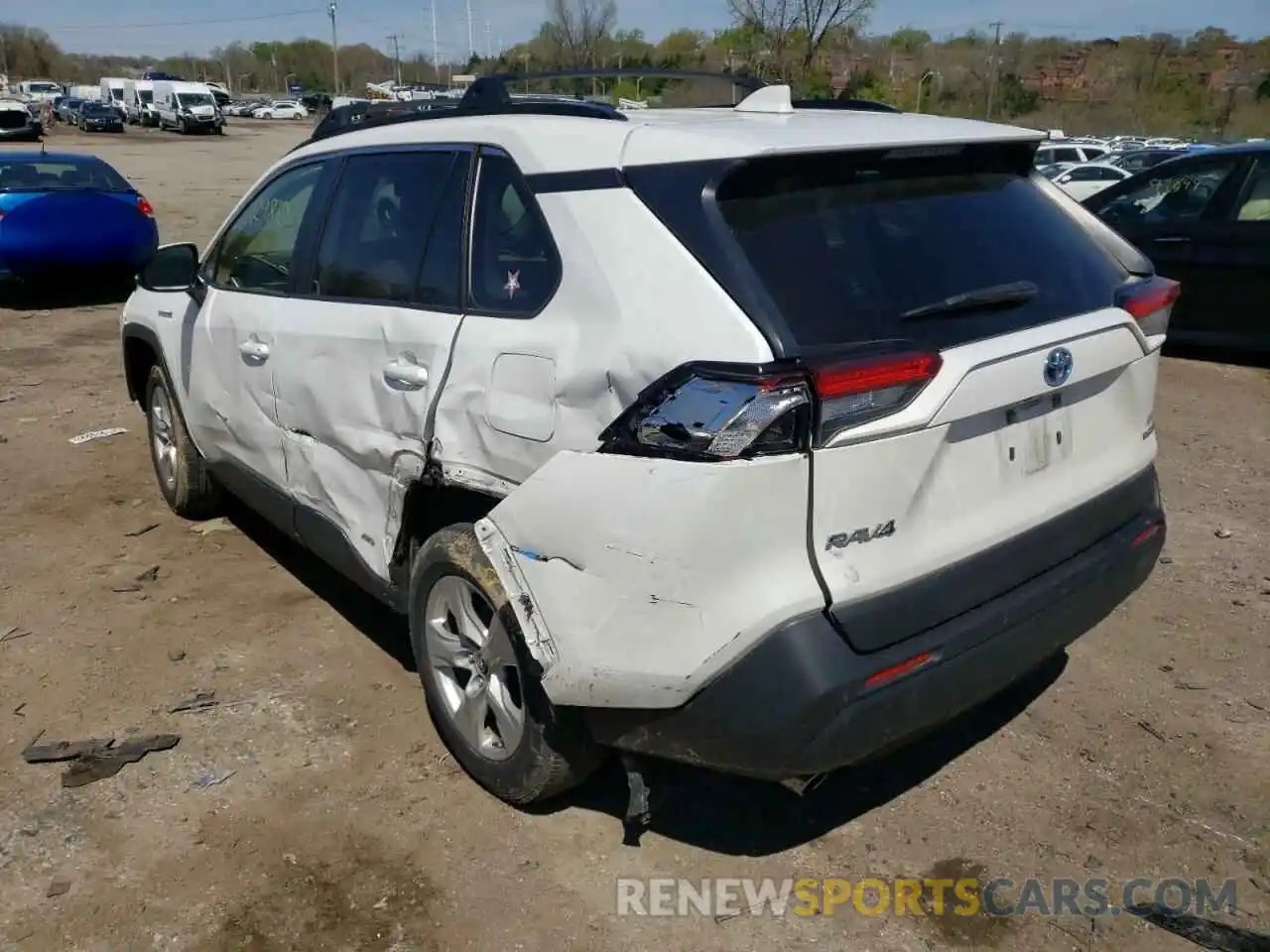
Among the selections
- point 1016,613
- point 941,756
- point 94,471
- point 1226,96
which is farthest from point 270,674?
point 1226,96

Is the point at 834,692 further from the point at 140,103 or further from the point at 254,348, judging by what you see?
the point at 140,103

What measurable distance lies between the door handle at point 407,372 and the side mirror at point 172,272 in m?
1.82

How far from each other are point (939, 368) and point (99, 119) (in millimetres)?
58245

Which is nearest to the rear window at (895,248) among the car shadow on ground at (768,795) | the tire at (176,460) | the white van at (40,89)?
the car shadow on ground at (768,795)

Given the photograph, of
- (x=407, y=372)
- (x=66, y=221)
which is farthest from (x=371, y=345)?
(x=66, y=221)

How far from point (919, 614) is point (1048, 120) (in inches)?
2257

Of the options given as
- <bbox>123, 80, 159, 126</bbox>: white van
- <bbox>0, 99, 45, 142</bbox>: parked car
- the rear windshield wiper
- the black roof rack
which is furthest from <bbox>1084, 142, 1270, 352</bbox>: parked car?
<bbox>123, 80, 159, 126</bbox>: white van

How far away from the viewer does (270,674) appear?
3.89 metres

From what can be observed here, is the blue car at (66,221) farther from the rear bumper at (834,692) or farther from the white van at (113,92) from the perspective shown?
the white van at (113,92)

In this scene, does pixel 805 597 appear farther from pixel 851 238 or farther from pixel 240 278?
pixel 240 278

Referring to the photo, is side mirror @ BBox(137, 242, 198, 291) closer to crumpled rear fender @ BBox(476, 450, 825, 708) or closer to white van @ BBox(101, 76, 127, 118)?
crumpled rear fender @ BBox(476, 450, 825, 708)

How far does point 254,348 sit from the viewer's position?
4.03m

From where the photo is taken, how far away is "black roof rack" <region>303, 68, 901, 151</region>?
303 cm

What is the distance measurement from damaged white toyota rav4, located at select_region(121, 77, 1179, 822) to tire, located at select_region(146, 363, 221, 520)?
6.39ft
